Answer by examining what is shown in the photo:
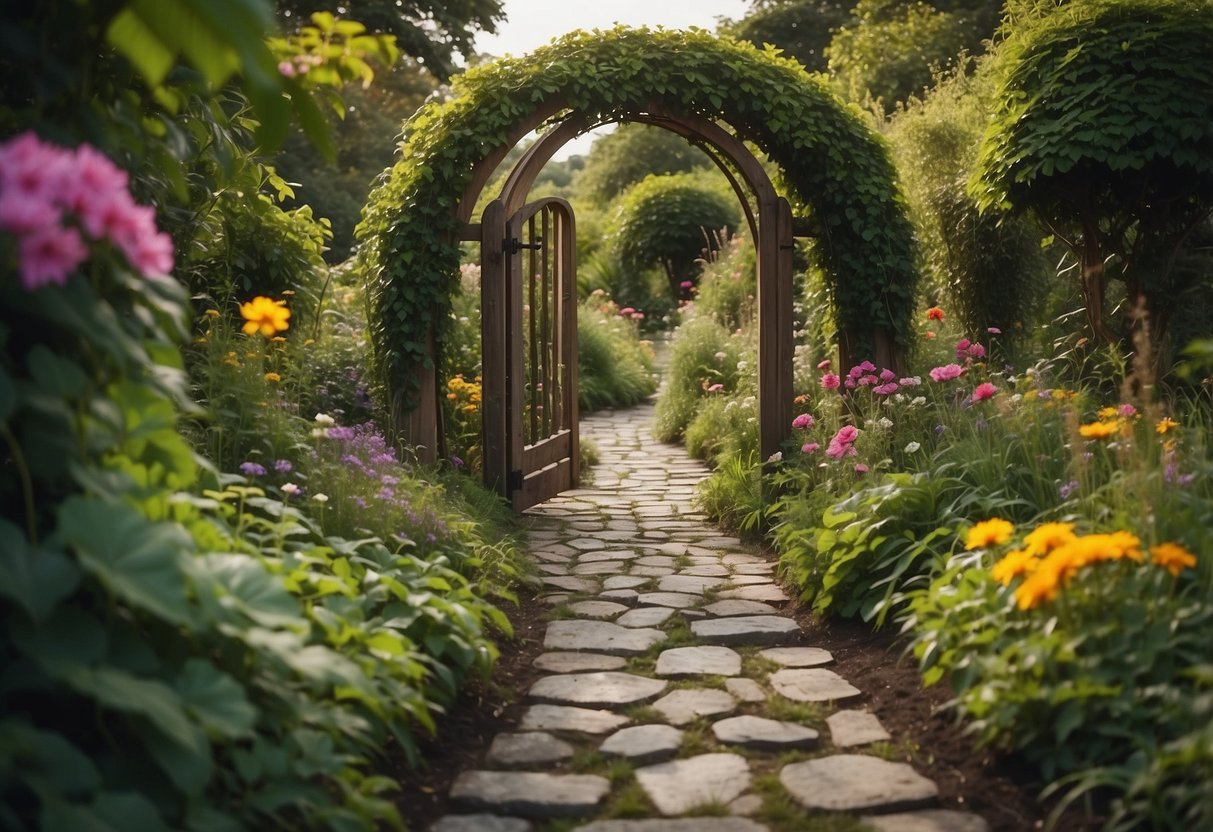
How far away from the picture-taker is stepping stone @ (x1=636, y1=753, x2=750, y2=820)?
279 cm

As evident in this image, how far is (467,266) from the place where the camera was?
30.1ft

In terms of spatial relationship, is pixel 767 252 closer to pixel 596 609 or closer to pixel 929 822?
pixel 596 609

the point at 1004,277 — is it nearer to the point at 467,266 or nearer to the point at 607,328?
the point at 467,266

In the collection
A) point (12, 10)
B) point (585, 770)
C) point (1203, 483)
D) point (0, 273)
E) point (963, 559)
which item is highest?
point (12, 10)

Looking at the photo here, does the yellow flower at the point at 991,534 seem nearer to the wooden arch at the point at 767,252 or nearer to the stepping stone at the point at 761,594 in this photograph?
the stepping stone at the point at 761,594

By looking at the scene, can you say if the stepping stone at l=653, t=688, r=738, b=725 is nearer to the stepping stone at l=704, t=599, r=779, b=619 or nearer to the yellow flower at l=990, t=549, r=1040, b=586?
the stepping stone at l=704, t=599, r=779, b=619

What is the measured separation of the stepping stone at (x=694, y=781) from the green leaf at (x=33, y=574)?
1.51m

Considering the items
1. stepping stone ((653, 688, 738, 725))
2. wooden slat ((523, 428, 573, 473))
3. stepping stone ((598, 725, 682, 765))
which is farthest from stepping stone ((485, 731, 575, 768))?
wooden slat ((523, 428, 573, 473))

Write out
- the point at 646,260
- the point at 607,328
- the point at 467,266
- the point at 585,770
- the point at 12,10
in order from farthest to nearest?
the point at 646,260
the point at 607,328
the point at 467,266
the point at 585,770
the point at 12,10

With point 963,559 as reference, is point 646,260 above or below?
above

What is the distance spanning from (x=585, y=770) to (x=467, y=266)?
260 inches

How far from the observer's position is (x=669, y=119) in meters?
6.51

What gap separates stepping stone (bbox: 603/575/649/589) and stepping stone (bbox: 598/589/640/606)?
2.6 inches

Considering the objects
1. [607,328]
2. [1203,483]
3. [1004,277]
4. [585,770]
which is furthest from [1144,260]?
[607,328]
